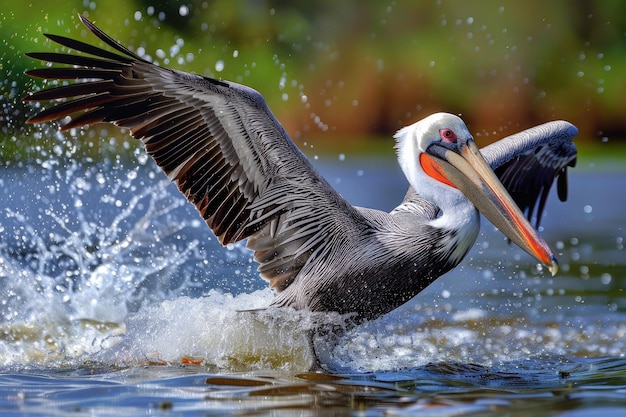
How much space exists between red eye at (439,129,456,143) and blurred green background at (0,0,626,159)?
1290cm

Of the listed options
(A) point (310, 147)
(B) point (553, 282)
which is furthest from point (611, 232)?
(A) point (310, 147)

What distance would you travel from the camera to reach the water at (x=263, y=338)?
15.9ft

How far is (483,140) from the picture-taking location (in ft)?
61.9

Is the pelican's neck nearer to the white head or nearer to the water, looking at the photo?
the white head

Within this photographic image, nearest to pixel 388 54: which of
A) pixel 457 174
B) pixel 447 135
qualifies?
pixel 447 135

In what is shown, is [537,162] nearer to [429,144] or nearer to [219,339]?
[429,144]

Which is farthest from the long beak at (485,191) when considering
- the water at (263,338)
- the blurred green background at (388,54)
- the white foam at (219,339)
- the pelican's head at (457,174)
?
the blurred green background at (388,54)

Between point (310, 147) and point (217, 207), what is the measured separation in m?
14.2

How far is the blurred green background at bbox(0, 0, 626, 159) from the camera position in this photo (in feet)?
64.3

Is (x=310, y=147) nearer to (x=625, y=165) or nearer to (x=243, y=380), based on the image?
(x=625, y=165)

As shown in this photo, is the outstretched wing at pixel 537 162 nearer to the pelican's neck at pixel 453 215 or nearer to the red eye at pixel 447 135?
the red eye at pixel 447 135

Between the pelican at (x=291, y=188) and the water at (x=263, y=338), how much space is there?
1.15 feet

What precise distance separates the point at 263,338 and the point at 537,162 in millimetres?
2367

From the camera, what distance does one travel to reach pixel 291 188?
18.9 feet
